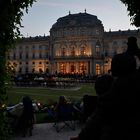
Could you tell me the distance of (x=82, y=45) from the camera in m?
76.8

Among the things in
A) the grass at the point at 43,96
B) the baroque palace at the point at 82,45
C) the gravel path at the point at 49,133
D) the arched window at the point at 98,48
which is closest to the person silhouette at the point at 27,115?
the gravel path at the point at 49,133

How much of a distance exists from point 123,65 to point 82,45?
7489cm

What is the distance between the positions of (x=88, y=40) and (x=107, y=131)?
2937 inches

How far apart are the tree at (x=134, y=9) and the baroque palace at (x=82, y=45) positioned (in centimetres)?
6209

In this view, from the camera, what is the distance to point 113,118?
2.05 meters

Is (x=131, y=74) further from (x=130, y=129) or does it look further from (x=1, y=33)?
(x=1, y=33)

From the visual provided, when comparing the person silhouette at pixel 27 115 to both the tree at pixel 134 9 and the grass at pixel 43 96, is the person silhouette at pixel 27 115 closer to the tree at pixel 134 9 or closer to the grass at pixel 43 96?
the grass at pixel 43 96

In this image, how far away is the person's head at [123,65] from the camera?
2.12m

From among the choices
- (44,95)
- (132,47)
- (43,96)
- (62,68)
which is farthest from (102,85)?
(62,68)

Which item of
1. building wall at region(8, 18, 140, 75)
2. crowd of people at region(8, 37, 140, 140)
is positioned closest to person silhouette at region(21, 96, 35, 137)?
crowd of people at region(8, 37, 140, 140)

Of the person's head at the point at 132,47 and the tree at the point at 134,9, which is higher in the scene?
the tree at the point at 134,9

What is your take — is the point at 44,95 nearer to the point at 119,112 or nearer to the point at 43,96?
the point at 43,96

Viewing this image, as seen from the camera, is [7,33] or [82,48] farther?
[82,48]

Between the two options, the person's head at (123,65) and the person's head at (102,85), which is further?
the person's head at (102,85)
